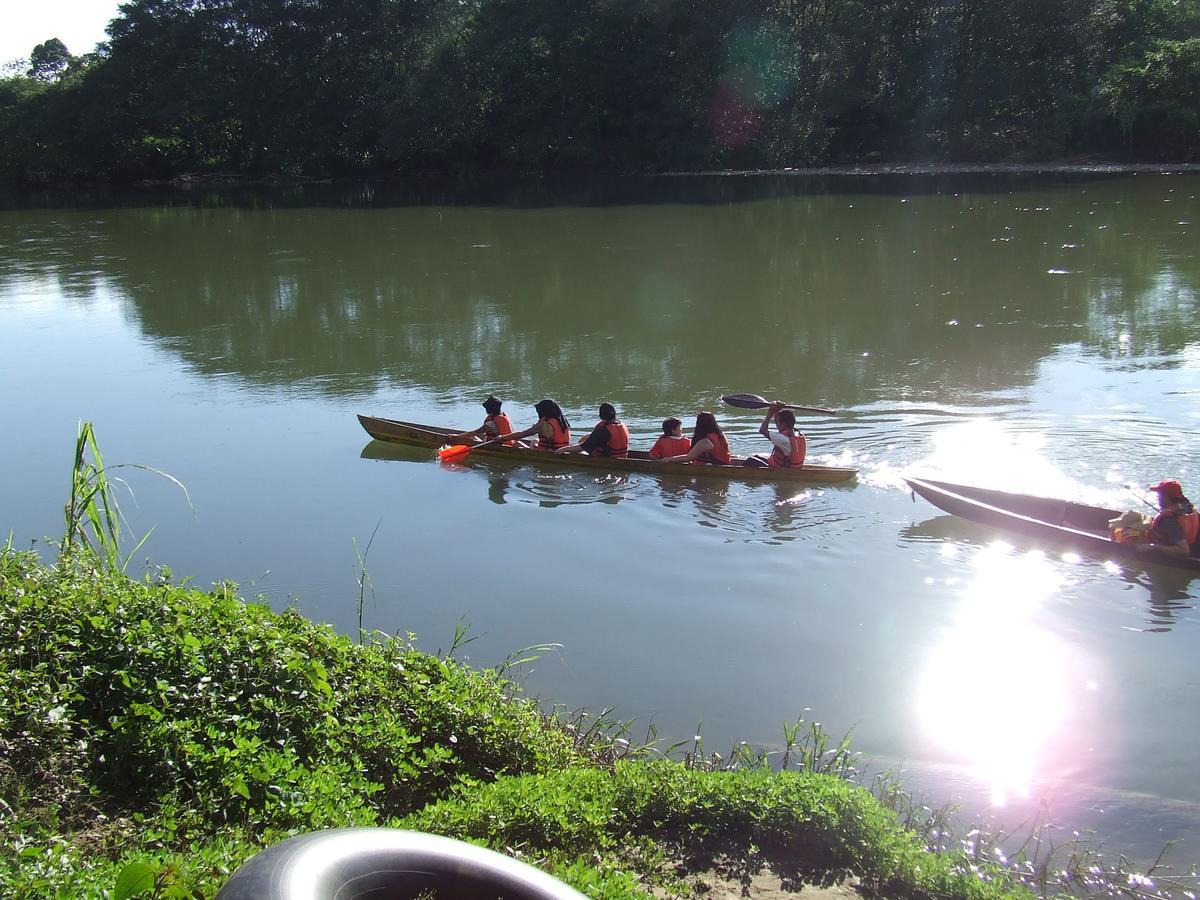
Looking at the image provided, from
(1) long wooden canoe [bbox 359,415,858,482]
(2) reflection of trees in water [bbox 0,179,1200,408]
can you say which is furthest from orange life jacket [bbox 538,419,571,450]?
(2) reflection of trees in water [bbox 0,179,1200,408]

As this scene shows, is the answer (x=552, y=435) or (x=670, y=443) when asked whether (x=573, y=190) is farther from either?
(x=670, y=443)

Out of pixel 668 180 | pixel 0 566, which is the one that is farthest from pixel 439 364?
pixel 668 180

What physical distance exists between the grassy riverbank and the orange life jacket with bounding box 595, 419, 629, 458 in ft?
20.1

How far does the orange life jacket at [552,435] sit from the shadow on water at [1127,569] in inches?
151

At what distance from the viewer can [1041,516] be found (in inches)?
370

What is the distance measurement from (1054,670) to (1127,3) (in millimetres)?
38138

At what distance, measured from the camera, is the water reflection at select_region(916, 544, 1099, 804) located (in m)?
6.07

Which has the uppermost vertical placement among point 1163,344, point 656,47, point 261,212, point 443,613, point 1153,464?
point 656,47

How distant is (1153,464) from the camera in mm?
10406

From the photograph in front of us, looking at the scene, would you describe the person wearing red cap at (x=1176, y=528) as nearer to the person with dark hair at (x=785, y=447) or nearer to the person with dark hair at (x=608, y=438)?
the person with dark hair at (x=785, y=447)

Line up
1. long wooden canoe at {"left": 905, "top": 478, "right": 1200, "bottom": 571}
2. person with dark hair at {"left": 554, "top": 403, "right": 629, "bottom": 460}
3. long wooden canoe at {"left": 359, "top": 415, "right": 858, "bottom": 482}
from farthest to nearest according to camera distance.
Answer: person with dark hair at {"left": 554, "top": 403, "right": 629, "bottom": 460}
long wooden canoe at {"left": 359, "top": 415, "right": 858, "bottom": 482}
long wooden canoe at {"left": 905, "top": 478, "right": 1200, "bottom": 571}

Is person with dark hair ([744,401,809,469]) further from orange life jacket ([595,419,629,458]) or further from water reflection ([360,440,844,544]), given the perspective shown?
orange life jacket ([595,419,629,458])

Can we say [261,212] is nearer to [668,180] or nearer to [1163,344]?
[668,180]

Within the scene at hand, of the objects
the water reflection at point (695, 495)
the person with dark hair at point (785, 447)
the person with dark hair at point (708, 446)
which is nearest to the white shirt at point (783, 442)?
the person with dark hair at point (785, 447)
